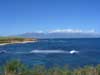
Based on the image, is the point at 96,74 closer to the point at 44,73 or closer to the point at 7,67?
the point at 44,73

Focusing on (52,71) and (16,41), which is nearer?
(52,71)

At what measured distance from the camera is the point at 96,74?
15.8 m

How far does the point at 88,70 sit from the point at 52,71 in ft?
5.64

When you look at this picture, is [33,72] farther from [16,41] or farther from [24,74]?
[16,41]

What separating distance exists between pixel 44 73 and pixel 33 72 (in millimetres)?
520

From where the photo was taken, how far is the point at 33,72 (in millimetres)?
15539

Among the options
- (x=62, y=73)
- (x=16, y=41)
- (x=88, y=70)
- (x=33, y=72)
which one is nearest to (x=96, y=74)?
(x=88, y=70)

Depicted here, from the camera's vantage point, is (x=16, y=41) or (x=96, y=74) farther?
(x=16, y=41)

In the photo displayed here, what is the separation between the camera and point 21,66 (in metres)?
16.2

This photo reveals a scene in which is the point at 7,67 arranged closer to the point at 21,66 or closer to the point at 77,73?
the point at 21,66

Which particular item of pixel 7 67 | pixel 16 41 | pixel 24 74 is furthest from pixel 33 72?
pixel 16 41

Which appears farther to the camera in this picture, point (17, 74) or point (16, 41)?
point (16, 41)

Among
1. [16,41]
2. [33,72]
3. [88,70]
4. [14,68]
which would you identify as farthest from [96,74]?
[16,41]

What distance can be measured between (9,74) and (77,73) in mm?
3197
